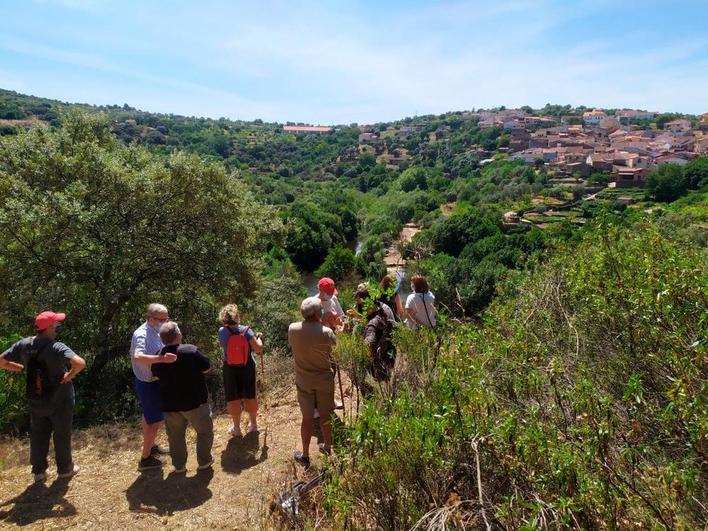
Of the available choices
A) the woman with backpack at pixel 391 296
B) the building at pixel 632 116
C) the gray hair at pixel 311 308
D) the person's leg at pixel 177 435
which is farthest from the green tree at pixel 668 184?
the building at pixel 632 116

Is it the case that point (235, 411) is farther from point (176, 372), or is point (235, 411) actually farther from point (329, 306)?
point (329, 306)

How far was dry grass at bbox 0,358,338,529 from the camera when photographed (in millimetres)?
4000

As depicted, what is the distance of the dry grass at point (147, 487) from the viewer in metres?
4.00

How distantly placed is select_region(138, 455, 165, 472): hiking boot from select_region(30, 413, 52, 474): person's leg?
84 centimetres

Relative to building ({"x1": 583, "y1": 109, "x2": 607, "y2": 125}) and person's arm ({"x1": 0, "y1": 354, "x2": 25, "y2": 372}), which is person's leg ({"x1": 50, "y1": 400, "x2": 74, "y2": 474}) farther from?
building ({"x1": 583, "y1": 109, "x2": 607, "y2": 125})

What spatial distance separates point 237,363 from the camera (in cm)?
501

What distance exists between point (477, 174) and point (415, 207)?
26909 millimetres

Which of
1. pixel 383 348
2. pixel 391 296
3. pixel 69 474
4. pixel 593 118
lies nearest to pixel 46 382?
pixel 69 474

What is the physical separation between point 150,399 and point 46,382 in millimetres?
912

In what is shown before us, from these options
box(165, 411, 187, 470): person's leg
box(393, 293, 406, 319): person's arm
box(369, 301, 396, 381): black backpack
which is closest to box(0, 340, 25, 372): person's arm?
box(165, 411, 187, 470): person's leg

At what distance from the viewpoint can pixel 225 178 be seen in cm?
1025

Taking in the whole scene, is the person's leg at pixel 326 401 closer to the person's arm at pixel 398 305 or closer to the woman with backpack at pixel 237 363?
the woman with backpack at pixel 237 363

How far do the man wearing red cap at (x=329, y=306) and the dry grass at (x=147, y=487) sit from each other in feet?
4.26

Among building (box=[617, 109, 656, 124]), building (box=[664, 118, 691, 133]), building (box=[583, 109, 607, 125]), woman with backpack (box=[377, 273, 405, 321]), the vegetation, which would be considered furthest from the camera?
building (box=[583, 109, 607, 125])
